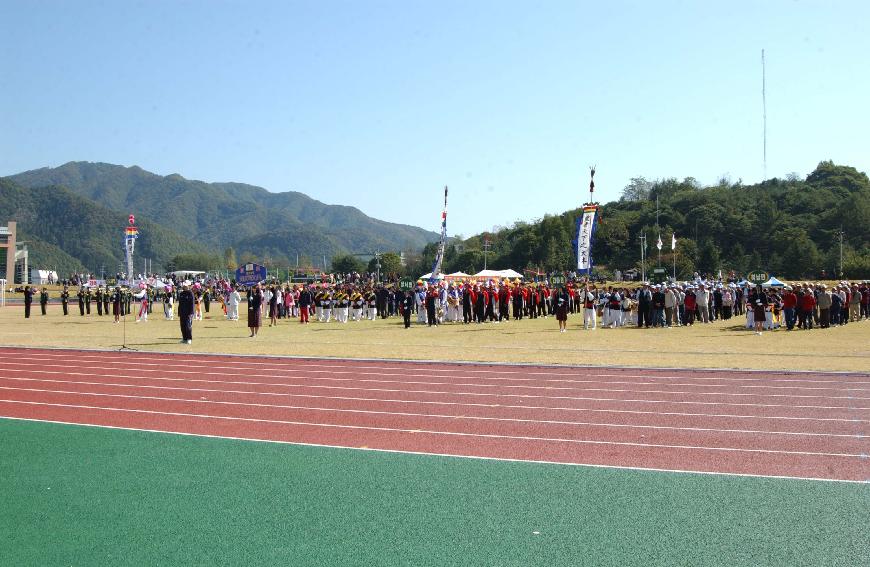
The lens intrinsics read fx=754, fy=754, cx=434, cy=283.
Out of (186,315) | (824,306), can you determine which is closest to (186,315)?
(186,315)

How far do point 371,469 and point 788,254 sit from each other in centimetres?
7962

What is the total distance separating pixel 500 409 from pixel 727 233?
9167 centimetres

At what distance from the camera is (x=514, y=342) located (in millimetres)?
21375

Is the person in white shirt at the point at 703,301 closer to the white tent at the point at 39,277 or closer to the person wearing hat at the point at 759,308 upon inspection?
the person wearing hat at the point at 759,308

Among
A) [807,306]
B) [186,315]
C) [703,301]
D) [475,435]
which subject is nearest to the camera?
[475,435]

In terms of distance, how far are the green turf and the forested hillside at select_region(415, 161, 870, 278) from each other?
6841cm

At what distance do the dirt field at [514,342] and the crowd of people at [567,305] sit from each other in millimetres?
836

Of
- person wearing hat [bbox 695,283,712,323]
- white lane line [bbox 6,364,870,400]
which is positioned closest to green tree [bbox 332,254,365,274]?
person wearing hat [bbox 695,283,712,323]

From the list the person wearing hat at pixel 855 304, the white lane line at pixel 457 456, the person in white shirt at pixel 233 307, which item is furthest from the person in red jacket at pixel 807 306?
the person in white shirt at pixel 233 307

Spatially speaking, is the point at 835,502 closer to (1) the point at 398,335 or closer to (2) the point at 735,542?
(2) the point at 735,542

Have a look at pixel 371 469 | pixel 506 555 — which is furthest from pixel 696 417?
pixel 506 555

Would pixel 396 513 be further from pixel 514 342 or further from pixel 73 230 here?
pixel 73 230

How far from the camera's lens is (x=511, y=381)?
1334cm

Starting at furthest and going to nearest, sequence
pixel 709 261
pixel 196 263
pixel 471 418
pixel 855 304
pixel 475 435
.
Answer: pixel 196 263 < pixel 709 261 < pixel 855 304 < pixel 471 418 < pixel 475 435
